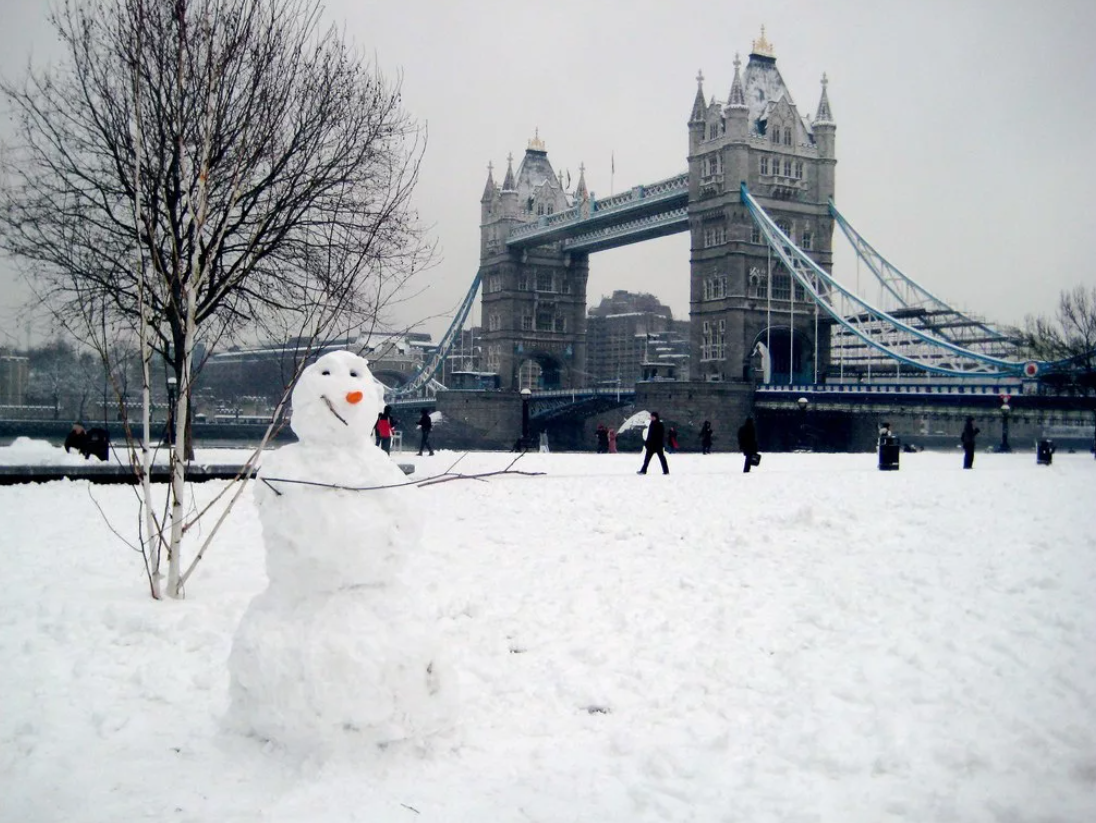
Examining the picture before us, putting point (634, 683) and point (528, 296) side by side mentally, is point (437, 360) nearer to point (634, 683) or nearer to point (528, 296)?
point (528, 296)

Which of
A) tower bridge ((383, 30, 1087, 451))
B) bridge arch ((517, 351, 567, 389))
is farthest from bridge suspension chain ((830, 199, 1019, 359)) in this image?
bridge arch ((517, 351, 567, 389))

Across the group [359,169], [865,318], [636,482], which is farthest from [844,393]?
[359,169]

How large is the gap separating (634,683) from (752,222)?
53.3 meters

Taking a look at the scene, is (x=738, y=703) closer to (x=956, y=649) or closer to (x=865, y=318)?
(x=956, y=649)

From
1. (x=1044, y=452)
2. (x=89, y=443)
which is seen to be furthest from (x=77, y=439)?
(x=1044, y=452)

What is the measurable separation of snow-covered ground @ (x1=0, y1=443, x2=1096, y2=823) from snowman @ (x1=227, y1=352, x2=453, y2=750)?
0.13m

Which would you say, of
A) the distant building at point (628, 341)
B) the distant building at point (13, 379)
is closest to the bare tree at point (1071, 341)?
the distant building at point (13, 379)

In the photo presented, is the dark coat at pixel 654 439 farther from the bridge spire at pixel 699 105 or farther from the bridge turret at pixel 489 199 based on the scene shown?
the bridge turret at pixel 489 199

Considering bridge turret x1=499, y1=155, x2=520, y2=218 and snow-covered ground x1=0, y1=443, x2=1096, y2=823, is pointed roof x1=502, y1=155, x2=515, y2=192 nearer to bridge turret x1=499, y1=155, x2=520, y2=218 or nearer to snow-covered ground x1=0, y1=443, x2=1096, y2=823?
bridge turret x1=499, y1=155, x2=520, y2=218

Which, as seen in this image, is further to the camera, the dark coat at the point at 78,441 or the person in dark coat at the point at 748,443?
the person in dark coat at the point at 748,443

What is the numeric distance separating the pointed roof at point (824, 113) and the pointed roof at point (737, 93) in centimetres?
484

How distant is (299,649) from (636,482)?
11366mm

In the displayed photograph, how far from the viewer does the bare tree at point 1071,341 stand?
2308cm

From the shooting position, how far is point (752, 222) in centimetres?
5541
